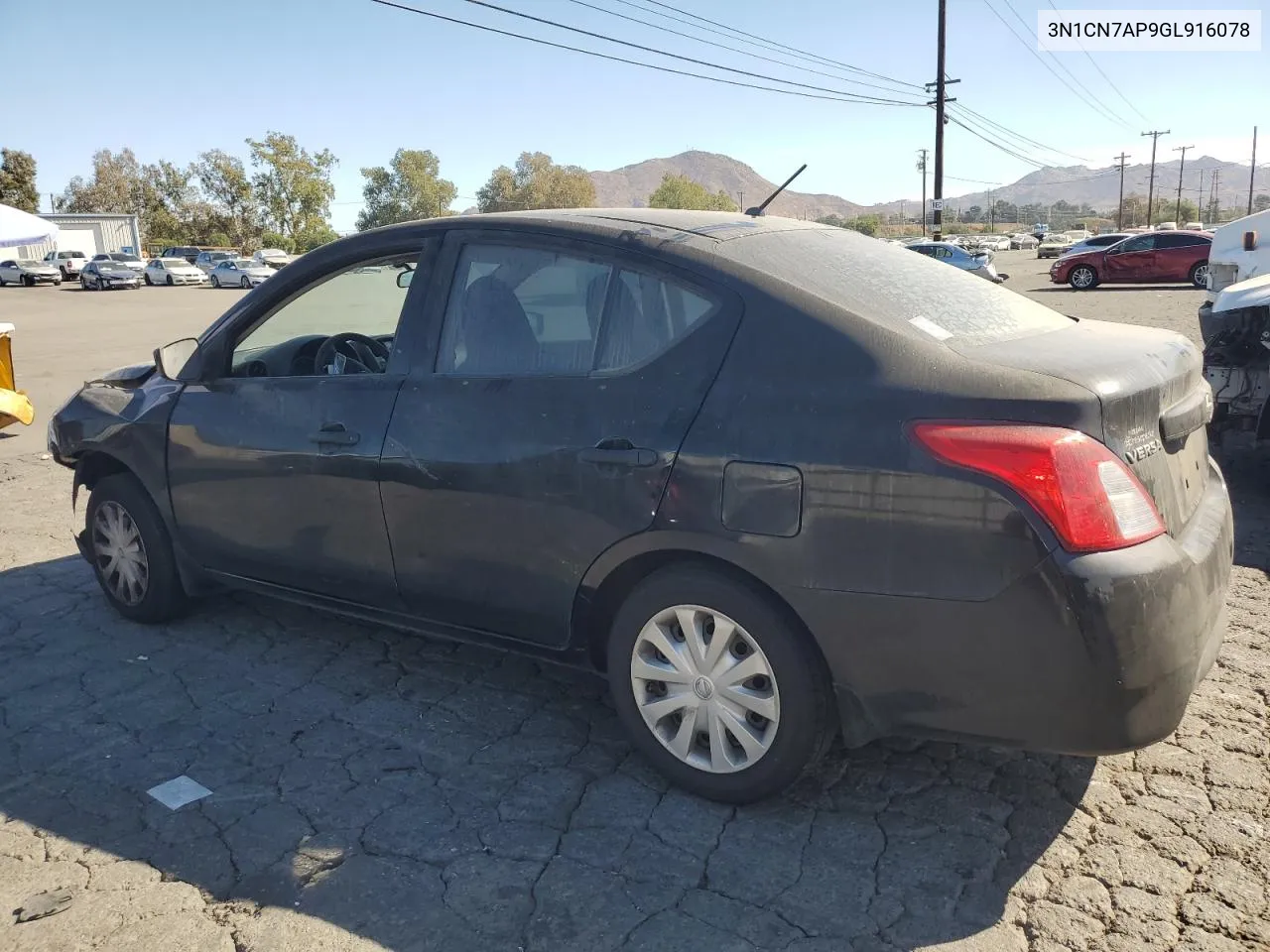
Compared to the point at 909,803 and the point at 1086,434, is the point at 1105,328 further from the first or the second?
the point at 909,803

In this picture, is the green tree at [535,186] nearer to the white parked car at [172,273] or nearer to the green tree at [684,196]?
the green tree at [684,196]

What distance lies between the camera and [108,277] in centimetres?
4422

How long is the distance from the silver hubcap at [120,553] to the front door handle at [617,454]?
97.3 inches

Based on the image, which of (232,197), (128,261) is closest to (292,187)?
(232,197)

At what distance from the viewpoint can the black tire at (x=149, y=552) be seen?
171 inches

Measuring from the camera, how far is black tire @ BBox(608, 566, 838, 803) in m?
2.70

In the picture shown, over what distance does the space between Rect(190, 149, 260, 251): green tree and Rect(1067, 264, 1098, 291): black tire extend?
70.8m

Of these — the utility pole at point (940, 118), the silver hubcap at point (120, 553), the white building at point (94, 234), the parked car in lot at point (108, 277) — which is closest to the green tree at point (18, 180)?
the white building at point (94, 234)

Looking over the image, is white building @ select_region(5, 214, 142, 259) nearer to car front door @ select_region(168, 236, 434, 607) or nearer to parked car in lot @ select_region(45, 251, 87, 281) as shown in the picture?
parked car in lot @ select_region(45, 251, 87, 281)

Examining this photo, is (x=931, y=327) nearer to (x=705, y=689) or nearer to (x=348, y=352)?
(x=705, y=689)

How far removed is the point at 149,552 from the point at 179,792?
5.02 ft

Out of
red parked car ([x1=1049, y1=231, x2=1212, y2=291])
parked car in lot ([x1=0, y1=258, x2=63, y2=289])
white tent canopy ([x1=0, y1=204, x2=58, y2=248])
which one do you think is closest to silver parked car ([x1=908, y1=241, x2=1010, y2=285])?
red parked car ([x1=1049, y1=231, x2=1212, y2=291])

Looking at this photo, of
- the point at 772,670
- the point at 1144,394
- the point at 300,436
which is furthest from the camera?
the point at 300,436

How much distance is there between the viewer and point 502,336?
3.32 m
